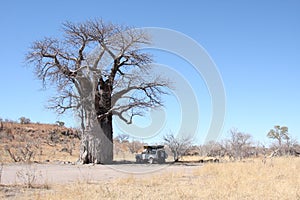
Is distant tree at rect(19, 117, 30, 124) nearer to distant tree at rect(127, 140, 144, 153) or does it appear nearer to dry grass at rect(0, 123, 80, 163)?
dry grass at rect(0, 123, 80, 163)

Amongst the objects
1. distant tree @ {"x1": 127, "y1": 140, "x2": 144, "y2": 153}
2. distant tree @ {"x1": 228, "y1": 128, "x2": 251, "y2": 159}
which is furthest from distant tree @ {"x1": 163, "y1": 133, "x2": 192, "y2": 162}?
distant tree @ {"x1": 127, "y1": 140, "x2": 144, "y2": 153}

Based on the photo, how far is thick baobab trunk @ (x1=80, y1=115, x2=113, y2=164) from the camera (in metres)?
25.5

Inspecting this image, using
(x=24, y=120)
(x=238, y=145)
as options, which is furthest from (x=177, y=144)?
(x=24, y=120)

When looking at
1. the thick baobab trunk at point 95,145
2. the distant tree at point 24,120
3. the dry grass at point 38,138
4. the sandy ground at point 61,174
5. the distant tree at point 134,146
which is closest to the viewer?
the sandy ground at point 61,174

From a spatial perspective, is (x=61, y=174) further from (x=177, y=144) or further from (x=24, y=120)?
(x=24, y=120)

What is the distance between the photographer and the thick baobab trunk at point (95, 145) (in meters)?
25.5

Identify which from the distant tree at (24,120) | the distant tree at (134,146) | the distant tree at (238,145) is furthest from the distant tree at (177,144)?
the distant tree at (24,120)

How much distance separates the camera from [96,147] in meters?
25.6

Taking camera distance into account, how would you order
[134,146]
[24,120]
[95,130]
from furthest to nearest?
[24,120], [134,146], [95,130]

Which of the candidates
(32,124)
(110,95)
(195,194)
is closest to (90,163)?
(110,95)

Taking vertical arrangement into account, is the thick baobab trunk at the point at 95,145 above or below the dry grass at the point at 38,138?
below

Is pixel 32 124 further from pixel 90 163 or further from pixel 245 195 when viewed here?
pixel 245 195

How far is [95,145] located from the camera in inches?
1011

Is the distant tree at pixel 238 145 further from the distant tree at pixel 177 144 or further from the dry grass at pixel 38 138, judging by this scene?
the dry grass at pixel 38 138
